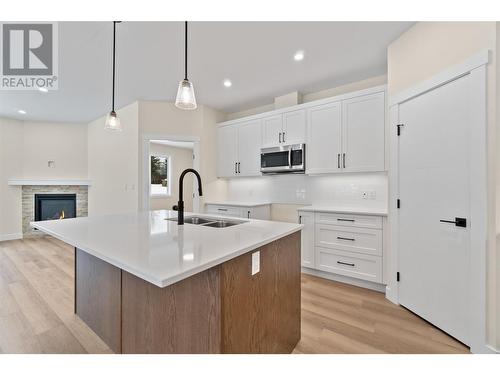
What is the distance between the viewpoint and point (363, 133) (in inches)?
117

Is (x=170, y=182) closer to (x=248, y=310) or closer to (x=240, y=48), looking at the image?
(x=240, y=48)

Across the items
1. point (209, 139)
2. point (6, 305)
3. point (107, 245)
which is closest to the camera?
point (107, 245)

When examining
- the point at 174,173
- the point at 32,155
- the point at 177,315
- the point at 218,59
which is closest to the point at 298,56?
the point at 218,59

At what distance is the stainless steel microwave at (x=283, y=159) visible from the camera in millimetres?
3498

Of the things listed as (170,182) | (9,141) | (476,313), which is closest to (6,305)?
(476,313)

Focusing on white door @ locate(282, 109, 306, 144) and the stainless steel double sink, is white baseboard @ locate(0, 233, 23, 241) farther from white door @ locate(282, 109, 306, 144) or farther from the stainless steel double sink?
white door @ locate(282, 109, 306, 144)

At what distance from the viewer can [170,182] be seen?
24.6 feet

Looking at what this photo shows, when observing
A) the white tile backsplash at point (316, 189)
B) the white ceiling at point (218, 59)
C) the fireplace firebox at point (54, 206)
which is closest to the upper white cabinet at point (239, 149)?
the white tile backsplash at point (316, 189)

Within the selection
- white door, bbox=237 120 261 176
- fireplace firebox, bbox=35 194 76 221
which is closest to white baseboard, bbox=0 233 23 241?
fireplace firebox, bbox=35 194 76 221

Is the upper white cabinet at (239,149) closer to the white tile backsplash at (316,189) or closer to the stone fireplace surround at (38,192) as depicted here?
the white tile backsplash at (316,189)

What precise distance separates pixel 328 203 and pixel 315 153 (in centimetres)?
77

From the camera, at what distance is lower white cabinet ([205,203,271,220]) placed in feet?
12.4

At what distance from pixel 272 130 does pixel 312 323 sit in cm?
272

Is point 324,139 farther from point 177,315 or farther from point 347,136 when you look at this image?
point 177,315
